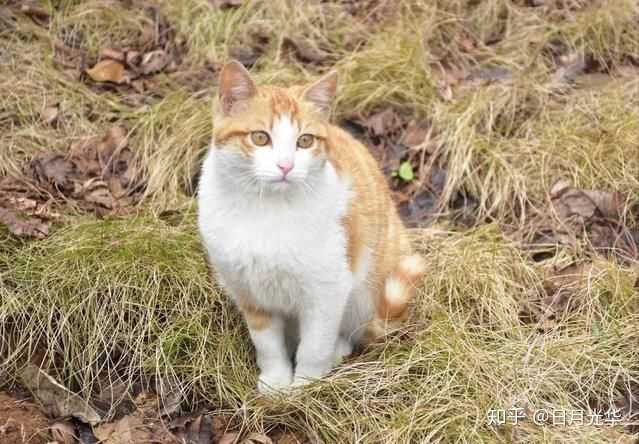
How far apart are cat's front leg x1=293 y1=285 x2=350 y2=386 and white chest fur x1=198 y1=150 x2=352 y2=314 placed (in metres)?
0.04

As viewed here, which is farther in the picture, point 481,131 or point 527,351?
point 481,131

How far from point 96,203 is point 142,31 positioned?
1.34m

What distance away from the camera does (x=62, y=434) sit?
8.22 feet

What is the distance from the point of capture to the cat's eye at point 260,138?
227cm

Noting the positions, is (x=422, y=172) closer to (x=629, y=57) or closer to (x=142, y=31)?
(x=629, y=57)

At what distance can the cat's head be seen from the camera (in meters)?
2.24

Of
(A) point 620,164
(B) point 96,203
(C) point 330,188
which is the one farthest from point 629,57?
(B) point 96,203

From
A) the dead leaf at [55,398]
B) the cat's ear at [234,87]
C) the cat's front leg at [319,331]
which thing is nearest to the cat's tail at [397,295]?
the cat's front leg at [319,331]

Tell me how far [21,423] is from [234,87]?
1307 millimetres

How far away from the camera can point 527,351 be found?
105 inches

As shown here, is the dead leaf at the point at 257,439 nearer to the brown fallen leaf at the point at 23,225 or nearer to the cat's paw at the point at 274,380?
the cat's paw at the point at 274,380

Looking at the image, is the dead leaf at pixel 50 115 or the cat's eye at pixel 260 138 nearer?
the cat's eye at pixel 260 138

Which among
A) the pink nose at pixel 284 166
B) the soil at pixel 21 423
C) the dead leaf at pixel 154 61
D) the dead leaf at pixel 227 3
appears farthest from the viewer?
the dead leaf at pixel 227 3

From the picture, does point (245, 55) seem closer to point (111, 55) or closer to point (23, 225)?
point (111, 55)
